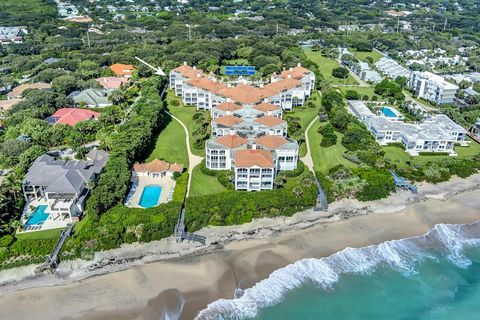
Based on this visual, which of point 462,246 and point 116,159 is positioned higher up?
point 116,159

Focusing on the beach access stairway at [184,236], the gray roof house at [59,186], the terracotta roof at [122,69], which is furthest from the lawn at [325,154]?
the terracotta roof at [122,69]

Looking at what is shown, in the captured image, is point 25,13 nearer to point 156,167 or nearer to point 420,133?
point 156,167

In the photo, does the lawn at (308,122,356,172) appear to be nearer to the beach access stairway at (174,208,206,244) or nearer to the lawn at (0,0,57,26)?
the beach access stairway at (174,208,206,244)

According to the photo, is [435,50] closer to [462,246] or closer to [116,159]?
[462,246]

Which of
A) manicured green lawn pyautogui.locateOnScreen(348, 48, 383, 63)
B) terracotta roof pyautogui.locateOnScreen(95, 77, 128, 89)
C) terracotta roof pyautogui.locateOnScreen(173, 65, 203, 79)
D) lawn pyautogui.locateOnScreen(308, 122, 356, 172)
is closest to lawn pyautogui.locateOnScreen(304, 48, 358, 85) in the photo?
manicured green lawn pyautogui.locateOnScreen(348, 48, 383, 63)

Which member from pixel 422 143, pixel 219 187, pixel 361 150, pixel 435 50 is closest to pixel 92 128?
pixel 219 187

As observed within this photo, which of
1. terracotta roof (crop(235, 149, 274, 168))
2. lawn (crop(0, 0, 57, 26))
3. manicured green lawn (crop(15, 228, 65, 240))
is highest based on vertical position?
terracotta roof (crop(235, 149, 274, 168))
